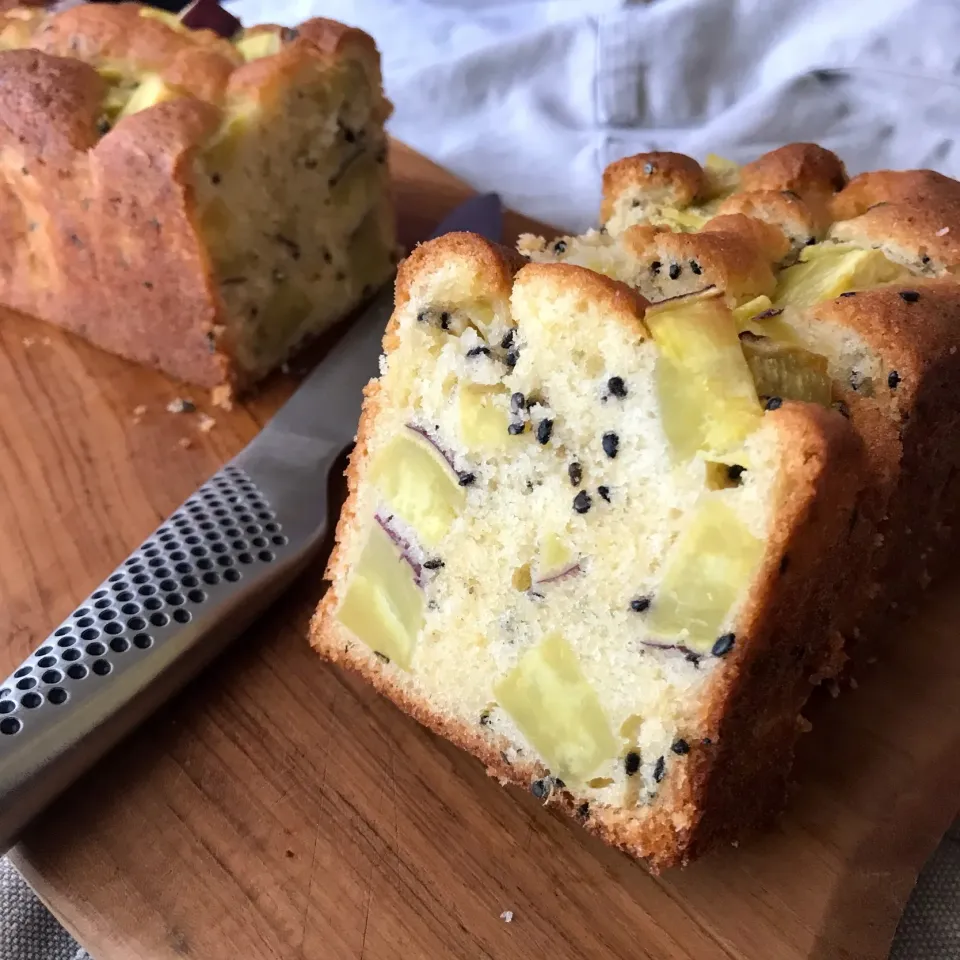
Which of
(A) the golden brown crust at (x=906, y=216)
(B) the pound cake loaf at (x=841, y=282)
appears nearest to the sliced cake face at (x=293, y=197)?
(B) the pound cake loaf at (x=841, y=282)

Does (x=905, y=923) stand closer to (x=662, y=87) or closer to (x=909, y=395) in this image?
(x=909, y=395)

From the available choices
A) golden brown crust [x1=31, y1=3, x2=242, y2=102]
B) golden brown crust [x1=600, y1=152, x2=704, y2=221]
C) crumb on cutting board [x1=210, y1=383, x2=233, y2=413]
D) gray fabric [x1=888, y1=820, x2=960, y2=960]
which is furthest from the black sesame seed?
golden brown crust [x1=31, y1=3, x2=242, y2=102]

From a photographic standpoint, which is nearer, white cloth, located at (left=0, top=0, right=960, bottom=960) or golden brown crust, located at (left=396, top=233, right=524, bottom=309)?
golden brown crust, located at (left=396, top=233, right=524, bottom=309)

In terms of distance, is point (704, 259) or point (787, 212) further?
point (787, 212)

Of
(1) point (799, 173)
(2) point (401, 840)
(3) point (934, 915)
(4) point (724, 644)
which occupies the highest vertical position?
(1) point (799, 173)

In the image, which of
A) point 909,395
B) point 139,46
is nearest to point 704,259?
point 909,395

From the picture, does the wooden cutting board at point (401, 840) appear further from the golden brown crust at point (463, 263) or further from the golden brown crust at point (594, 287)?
the golden brown crust at point (594, 287)

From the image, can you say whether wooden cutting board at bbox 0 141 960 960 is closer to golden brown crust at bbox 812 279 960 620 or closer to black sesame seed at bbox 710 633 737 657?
golden brown crust at bbox 812 279 960 620

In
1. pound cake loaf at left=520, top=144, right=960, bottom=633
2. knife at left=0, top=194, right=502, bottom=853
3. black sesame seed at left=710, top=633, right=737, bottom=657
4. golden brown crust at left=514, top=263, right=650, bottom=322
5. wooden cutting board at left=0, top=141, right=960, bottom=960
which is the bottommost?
wooden cutting board at left=0, top=141, right=960, bottom=960
